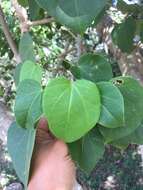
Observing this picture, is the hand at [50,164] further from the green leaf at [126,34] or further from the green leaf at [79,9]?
the green leaf at [126,34]

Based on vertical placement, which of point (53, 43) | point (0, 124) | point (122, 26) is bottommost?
point (53, 43)

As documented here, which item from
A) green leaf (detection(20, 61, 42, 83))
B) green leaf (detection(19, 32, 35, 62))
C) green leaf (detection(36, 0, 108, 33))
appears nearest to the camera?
green leaf (detection(36, 0, 108, 33))

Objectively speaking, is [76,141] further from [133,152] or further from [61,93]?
[133,152]

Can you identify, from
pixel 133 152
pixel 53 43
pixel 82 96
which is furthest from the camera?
pixel 133 152

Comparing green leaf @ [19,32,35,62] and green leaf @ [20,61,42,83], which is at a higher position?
green leaf @ [20,61,42,83]

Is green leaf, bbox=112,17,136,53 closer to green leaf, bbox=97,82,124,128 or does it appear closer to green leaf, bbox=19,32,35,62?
green leaf, bbox=19,32,35,62

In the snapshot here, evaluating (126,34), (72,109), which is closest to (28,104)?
(72,109)

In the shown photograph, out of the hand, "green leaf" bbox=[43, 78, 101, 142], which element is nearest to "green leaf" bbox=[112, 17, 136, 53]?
the hand

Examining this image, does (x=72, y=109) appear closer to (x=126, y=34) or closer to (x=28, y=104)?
(x=28, y=104)

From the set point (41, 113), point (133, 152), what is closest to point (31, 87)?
point (41, 113)
